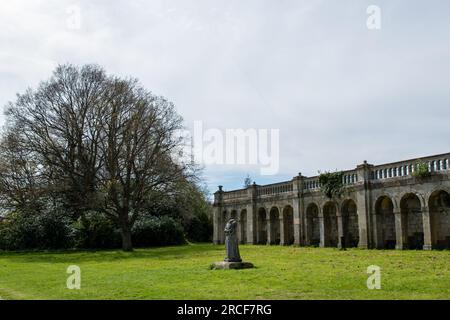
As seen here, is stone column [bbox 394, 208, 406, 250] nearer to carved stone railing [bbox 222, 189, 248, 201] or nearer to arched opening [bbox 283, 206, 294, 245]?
arched opening [bbox 283, 206, 294, 245]

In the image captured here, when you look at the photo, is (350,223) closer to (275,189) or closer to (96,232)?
(275,189)

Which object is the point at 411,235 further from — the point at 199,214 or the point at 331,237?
the point at 199,214

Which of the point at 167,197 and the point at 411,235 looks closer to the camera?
the point at 411,235

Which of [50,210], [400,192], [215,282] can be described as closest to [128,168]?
[50,210]

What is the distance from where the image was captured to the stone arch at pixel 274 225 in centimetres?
3700

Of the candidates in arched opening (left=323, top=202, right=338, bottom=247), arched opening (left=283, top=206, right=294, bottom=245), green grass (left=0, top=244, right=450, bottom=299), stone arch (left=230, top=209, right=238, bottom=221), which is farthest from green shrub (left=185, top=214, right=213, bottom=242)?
green grass (left=0, top=244, right=450, bottom=299)

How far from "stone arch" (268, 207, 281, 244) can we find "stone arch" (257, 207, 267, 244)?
113 centimetres

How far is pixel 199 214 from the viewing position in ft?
164

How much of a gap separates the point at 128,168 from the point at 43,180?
562 centimetres

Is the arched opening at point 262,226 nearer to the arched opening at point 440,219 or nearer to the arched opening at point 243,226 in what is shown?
the arched opening at point 243,226

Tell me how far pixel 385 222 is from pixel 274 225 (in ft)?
37.0

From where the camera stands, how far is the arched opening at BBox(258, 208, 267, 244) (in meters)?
38.6
